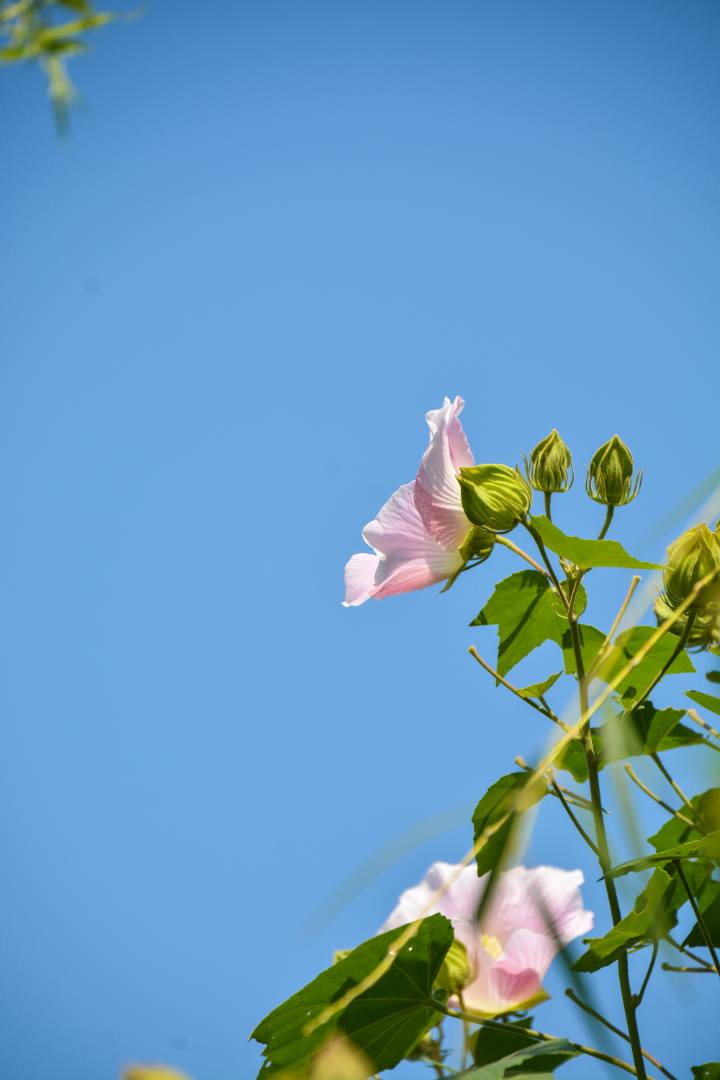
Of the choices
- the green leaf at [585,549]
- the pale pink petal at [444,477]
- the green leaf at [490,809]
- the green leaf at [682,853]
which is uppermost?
the pale pink petal at [444,477]

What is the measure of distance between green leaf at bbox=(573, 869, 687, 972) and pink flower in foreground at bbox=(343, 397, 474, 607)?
0.77 ft

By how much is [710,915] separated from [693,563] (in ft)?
0.82

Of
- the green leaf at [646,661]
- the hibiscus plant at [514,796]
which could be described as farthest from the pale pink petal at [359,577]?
the green leaf at [646,661]

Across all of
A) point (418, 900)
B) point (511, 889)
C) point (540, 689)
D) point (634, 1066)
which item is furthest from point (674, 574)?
point (418, 900)

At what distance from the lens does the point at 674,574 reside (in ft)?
1.72

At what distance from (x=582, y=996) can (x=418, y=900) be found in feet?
1.90

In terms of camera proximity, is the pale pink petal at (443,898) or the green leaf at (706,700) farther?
the pale pink petal at (443,898)

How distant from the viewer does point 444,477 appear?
606 millimetres

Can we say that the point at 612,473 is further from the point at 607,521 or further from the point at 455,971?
the point at 455,971

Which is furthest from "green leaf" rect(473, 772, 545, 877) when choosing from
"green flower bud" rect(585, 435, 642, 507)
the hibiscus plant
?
"green flower bud" rect(585, 435, 642, 507)

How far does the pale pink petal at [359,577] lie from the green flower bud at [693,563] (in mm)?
A: 224

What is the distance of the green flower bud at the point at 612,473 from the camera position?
645 mm

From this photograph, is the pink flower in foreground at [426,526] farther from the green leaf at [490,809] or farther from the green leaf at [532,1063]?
the green leaf at [532,1063]

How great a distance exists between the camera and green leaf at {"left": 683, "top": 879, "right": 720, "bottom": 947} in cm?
60
